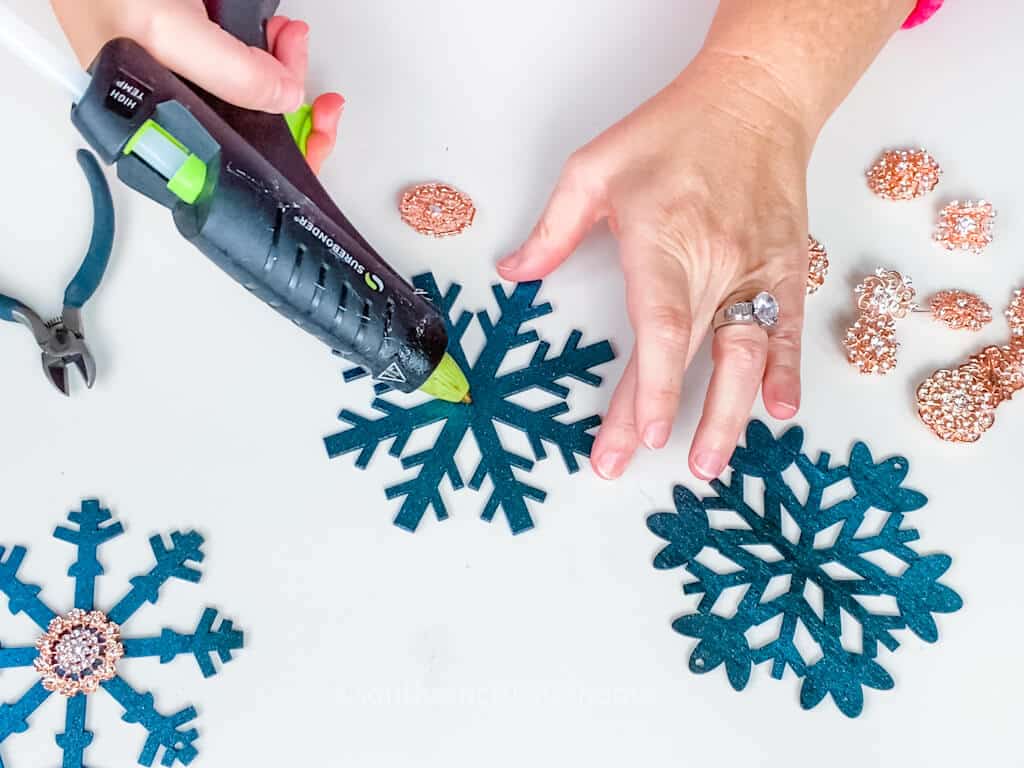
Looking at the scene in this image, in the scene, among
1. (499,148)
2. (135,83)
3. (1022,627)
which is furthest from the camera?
(499,148)

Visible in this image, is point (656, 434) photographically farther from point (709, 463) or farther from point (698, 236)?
point (698, 236)

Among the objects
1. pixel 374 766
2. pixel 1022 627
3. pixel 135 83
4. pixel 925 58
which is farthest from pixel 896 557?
pixel 135 83

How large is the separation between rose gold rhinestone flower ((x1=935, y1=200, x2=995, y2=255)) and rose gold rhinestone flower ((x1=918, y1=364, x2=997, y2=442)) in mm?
133

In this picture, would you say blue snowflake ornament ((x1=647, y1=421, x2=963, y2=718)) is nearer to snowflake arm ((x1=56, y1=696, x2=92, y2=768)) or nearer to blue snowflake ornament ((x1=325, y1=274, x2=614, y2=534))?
blue snowflake ornament ((x1=325, y1=274, x2=614, y2=534))

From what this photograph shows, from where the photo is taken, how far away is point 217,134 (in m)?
0.60

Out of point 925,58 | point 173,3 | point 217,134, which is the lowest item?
point 217,134

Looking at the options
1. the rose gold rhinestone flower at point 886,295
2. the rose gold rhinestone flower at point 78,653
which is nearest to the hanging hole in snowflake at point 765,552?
the rose gold rhinestone flower at point 886,295

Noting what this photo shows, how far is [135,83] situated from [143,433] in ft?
0.89

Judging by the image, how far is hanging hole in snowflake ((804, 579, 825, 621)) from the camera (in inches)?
26.8

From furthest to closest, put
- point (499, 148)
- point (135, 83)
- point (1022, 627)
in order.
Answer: point (499, 148) → point (1022, 627) → point (135, 83)

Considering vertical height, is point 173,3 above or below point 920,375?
above

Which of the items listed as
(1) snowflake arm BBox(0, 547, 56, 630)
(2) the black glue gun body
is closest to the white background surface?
(1) snowflake arm BBox(0, 547, 56, 630)

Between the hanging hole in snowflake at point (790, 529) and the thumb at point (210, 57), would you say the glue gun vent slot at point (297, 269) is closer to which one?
the thumb at point (210, 57)

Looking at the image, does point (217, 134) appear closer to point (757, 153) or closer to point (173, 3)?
point (173, 3)
